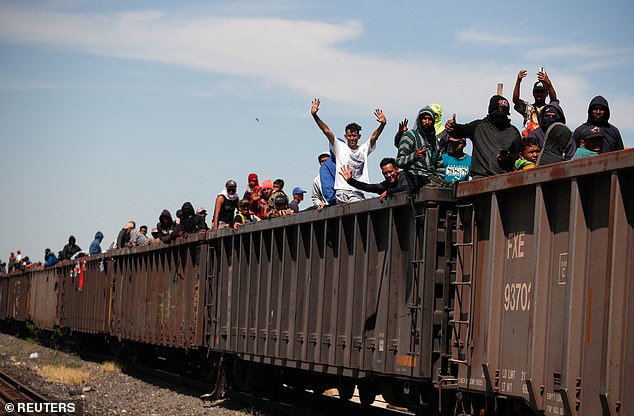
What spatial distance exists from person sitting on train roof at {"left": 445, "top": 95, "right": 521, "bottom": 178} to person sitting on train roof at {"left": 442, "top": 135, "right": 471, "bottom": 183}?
63 cm

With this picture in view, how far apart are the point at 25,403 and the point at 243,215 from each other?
15.8 feet

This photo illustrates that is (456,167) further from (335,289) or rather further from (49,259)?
(49,259)

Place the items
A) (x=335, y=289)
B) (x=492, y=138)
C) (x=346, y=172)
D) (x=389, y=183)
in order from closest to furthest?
(x=492, y=138)
(x=389, y=183)
(x=346, y=172)
(x=335, y=289)

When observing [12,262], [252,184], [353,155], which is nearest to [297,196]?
[252,184]

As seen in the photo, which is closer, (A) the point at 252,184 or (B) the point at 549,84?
(B) the point at 549,84

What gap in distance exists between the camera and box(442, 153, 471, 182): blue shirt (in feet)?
35.6

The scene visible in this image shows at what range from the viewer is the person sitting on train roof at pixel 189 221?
2081 centimetres

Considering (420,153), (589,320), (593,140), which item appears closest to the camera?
(589,320)

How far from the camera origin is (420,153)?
10883 millimetres

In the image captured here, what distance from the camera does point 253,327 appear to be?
54.4ft

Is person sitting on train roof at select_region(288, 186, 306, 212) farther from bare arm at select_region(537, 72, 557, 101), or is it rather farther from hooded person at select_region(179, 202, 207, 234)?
bare arm at select_region(537, 72, 557, 101)

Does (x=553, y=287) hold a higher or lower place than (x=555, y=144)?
lower

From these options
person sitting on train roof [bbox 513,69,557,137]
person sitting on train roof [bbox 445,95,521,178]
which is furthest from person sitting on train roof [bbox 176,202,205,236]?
person sitting on train roof [bbox 445,95,521,178]

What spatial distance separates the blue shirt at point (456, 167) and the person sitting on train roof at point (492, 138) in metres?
0.62
